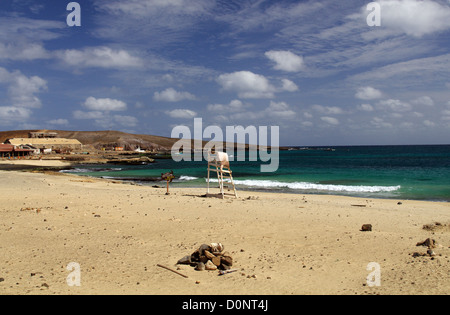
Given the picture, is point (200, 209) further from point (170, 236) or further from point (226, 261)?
point (226, 261)

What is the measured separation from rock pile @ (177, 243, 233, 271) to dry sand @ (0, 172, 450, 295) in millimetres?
186

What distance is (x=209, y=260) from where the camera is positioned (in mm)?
6828

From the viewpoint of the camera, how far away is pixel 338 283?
6008mm

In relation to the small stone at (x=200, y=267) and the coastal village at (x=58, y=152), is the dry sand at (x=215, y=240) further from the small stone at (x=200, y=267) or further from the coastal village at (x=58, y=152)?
the coastal village at (x=58, y=152)

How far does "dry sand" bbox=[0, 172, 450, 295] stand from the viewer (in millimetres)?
5871

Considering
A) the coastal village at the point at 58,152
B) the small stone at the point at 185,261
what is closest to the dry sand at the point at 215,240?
the small stone at the point at 185,261

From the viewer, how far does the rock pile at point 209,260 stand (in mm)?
6719

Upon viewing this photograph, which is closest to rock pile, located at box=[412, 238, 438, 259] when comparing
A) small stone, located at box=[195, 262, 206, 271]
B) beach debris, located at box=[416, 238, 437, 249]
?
beach debris, located at box=[416, 238, 437, 249]

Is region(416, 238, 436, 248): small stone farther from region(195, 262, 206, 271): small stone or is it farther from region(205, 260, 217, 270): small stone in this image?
region(195, 262, 206, 271): small stone

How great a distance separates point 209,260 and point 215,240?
2058 mm

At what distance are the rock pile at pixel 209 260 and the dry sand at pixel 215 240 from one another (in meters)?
0.19

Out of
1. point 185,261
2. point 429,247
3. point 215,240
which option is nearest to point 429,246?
point 429,247

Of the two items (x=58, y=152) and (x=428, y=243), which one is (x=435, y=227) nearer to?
(x=428, y=243)

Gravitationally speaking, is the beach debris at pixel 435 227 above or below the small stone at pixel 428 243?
below
